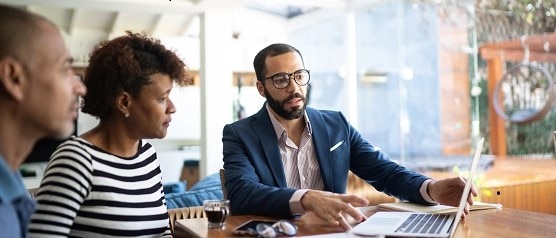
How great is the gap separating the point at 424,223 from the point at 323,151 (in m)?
0.62

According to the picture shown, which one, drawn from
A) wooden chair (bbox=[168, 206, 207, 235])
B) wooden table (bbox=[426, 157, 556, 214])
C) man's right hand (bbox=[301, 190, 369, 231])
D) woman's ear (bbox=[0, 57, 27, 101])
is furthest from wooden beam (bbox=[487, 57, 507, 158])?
woman's ear (bbox=[0, 57, 27, 101])

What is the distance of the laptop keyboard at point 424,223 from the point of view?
137cm

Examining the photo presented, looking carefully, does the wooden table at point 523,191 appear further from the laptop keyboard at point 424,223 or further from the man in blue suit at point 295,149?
the laptop keyboard at point 424,223

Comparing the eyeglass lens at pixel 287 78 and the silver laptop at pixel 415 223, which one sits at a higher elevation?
the eyeglass lens at pixel 287 78

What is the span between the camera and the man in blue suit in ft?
6.14

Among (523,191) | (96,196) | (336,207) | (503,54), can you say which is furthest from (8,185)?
(503,54)

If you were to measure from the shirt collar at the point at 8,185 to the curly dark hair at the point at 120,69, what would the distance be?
61 cm

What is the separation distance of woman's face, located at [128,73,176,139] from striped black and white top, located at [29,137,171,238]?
0.09 m

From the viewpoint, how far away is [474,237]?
1357mm

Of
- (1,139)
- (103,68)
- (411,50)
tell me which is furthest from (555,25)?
(1,139)

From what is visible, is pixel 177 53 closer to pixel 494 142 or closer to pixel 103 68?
pixel 103 68

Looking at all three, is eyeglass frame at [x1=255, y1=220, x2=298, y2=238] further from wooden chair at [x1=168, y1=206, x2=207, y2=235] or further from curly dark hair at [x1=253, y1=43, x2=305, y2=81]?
curly dark hair at [x1=253, y1=43, x2=305, y2=81]

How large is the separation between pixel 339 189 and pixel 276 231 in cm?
72

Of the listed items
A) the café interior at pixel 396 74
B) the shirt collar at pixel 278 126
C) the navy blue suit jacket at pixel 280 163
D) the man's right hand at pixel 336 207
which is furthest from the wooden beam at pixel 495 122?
the man's right hand at pixel 336 207
